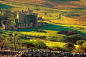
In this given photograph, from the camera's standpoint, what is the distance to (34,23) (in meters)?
70.6

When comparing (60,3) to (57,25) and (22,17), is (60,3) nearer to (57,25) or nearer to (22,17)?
(57,25)

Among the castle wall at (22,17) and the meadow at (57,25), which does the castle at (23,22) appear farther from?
the meadow at (57,25)

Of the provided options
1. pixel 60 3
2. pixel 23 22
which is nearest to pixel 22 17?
pixel 23 22

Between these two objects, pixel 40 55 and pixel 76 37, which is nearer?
pixel 40 55

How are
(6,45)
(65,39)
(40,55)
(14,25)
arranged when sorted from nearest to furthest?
(40,55), (6,45), (65,39), (14,25)

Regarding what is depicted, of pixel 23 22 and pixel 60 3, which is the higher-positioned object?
pixel 23 22

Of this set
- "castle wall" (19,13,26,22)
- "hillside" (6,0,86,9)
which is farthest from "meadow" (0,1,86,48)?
"castle wall" (19,13,26,22)

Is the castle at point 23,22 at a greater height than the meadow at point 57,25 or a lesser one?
greater

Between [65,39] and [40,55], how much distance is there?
38.1m

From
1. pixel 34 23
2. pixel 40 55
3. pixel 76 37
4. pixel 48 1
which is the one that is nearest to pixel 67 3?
pixel 48 1

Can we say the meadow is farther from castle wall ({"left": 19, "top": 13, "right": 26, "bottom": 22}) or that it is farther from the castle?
castle wall ({"left": 19, "top": 13, "right": 26, "bottom": 22})

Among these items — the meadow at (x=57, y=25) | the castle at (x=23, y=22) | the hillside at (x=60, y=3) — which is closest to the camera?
the meadow at (x=57, y=25)

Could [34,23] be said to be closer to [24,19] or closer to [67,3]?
[24,19]

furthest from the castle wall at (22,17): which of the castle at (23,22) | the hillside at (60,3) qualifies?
the hillside at (60,3)
